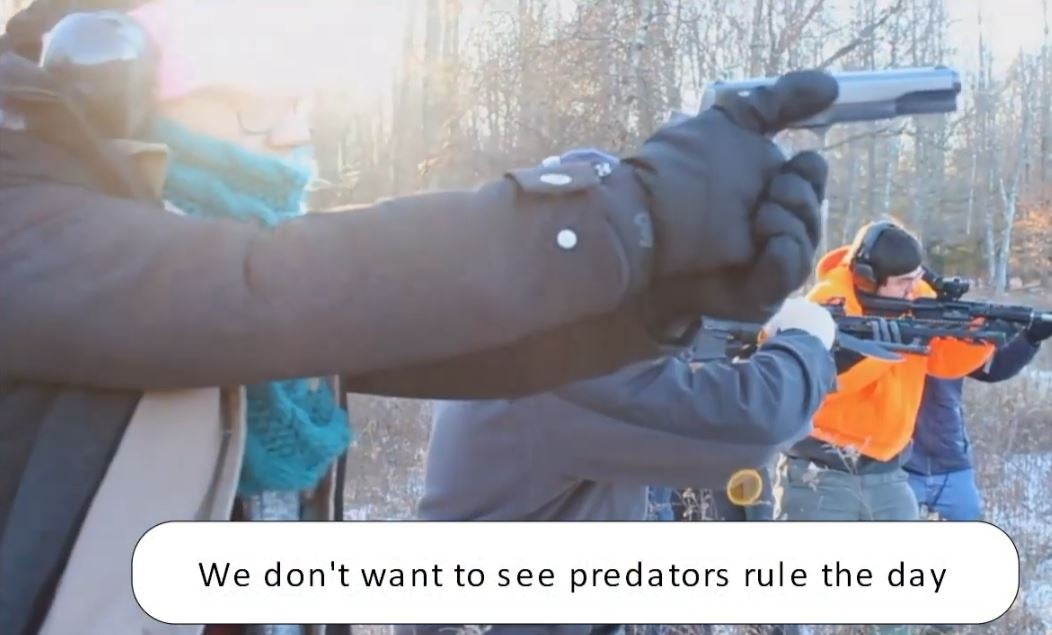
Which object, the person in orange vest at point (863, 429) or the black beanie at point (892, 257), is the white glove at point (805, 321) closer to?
the person in orange vest at point (863, 429)

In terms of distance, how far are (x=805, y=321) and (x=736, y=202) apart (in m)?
1.17

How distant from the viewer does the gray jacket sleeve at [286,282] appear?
70 centimetres

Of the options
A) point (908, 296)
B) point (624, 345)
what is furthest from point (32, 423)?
point (908, 296)

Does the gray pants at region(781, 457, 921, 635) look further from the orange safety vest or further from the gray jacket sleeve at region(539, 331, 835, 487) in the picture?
the gray jacket sleeve at region(539, 331, 835, 487)

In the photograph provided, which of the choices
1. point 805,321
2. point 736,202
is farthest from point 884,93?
point 805,321

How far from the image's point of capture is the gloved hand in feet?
2.52

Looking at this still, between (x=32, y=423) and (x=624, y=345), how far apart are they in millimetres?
444

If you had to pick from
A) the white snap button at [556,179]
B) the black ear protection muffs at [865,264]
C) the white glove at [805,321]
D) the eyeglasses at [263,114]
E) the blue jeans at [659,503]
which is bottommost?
the blue jeans at [659,503]

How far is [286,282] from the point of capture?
2.30 ft

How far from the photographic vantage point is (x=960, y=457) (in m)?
3.39

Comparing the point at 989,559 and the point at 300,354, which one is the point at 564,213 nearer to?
the point at 300,354

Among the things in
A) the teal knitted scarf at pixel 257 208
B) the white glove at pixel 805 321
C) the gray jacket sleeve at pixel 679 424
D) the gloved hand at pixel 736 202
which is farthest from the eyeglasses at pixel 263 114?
the white glove at pixel 805 321

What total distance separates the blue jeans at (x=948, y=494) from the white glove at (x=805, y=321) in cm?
158

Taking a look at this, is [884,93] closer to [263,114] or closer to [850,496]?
[263,114]
